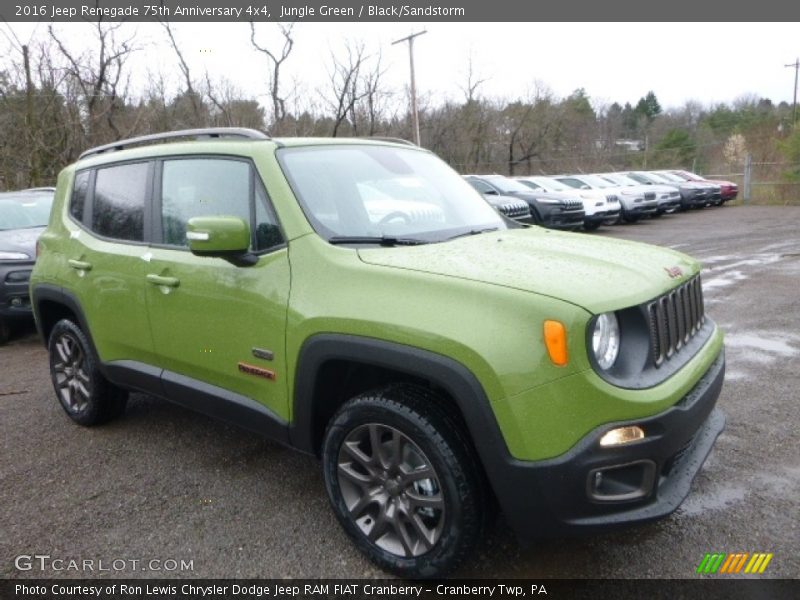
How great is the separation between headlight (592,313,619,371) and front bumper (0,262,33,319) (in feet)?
21.3

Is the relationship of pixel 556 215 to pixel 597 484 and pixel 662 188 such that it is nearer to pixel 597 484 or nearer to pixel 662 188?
pixel 662 188

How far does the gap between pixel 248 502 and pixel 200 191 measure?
1.67 m

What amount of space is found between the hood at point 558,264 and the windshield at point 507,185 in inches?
514

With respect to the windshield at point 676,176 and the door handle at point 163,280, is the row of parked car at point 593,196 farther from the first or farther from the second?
the door handle at point 163,280

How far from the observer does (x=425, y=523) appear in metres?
2.57

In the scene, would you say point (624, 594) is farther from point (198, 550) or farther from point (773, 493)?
point (198, 550)

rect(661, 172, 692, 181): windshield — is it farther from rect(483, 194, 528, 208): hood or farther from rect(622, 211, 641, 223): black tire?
rect(483, 194, 528, 208): hood

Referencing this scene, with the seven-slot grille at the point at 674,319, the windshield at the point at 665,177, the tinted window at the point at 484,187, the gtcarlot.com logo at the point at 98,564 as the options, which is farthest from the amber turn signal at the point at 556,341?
the windshield at the point at 665,177

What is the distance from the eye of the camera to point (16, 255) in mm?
6848

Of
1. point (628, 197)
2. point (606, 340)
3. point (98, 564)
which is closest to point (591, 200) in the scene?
point (628, 197)

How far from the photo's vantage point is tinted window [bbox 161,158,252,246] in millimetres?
3156

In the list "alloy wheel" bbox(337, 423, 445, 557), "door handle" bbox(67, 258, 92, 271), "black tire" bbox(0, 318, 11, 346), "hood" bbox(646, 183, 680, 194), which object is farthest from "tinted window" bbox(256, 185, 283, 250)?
"hood" bbox(646, 183, 680, 194)

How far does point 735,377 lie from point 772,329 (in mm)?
1799

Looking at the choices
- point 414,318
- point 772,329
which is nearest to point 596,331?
point 414,318
